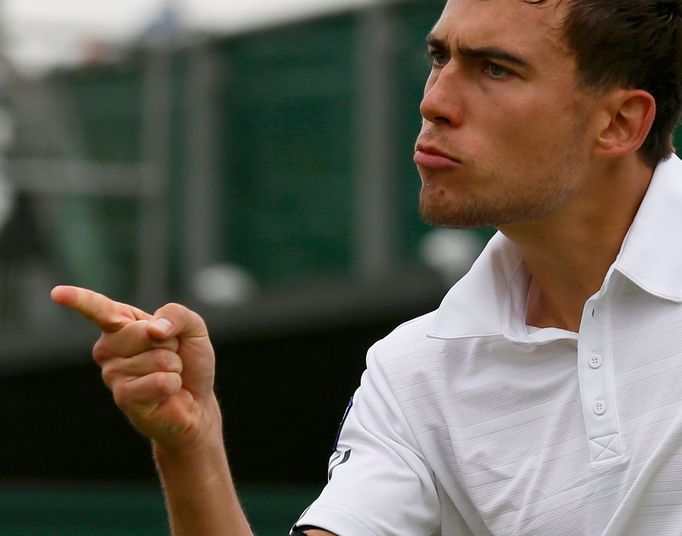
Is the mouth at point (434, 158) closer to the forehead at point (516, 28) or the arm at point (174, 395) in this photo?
the forehead at point (516, 28)

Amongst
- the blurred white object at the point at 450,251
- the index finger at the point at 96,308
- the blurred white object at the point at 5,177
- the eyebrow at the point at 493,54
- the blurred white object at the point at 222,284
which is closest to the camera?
the index finger at the point at 96,308

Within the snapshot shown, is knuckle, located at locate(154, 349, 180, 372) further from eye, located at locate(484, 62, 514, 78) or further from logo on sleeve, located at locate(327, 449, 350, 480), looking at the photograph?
eye, located at locate(484, 62, 514, 78)

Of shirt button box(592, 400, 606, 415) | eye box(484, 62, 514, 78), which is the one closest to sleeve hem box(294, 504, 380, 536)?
shirt button box(592, 400, 606, 415)

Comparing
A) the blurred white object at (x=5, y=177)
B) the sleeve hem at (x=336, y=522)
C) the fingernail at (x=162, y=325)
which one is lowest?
the sleeve hem at (x=336, y=522)

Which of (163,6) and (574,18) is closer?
(574,18)

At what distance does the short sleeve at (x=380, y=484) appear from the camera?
3.23m

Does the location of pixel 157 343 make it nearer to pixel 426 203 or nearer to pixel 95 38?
pixel 426 203

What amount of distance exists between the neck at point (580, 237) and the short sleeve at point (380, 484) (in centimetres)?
34

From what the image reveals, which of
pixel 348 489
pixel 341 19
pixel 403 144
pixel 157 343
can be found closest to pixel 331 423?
pixel 403 144

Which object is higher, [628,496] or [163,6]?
[163,6]

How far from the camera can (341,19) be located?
6691 mm

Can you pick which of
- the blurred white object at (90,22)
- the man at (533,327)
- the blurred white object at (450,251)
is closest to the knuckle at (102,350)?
the man at (533,327)

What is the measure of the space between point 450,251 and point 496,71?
323 cm

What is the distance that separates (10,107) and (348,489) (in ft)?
13.8
